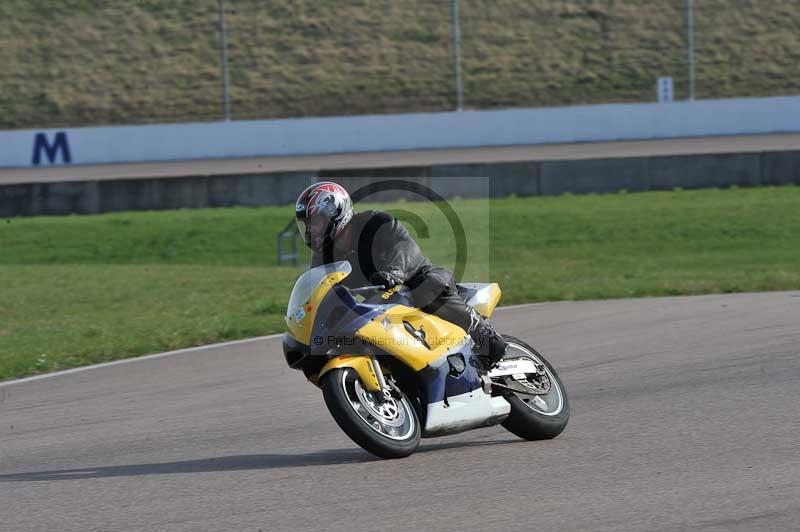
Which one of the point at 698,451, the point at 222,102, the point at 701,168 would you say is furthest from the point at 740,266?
the point at 222,102

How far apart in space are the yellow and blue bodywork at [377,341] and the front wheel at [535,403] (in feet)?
1.04

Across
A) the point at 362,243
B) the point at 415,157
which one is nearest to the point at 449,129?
the point at 415,157

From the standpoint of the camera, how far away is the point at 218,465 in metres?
6.60

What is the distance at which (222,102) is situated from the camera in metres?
33.5

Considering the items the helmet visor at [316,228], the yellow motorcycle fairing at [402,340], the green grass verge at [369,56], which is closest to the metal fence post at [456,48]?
the green grass verge at [369,56]

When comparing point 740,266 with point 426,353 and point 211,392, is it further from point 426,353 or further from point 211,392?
point 426,353

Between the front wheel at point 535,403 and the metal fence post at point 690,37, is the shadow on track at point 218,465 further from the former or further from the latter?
the metal fence post at point 690,37

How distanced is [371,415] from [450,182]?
57.9 feet

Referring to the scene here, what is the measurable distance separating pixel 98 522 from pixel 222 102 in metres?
28.8

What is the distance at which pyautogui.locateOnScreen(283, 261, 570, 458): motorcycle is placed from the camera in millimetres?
6215

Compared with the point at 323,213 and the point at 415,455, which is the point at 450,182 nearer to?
the point at 415,455

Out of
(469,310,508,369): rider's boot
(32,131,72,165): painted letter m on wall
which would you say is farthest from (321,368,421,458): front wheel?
(32,131,72,165): painted letter m on wall

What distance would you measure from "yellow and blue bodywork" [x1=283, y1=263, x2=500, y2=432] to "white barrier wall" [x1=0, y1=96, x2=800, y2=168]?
26.6 m

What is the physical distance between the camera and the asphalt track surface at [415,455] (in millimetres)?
5367
